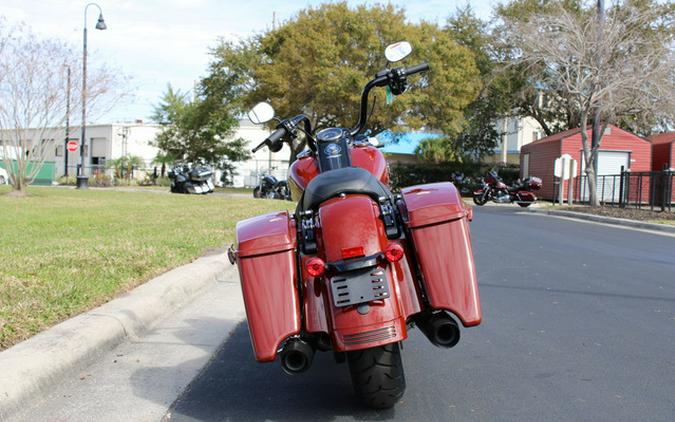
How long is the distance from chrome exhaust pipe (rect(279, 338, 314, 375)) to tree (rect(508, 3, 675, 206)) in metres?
20.5

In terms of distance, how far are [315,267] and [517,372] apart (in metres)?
1.91

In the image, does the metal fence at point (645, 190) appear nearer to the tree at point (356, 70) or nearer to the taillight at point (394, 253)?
the tree at point (356, 70)

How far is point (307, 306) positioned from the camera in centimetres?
337

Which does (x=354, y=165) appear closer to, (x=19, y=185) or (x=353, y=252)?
(x=353, y=252)

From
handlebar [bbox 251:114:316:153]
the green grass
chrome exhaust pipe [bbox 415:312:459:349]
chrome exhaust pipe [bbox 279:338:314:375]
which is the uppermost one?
handlebar [bbox 251:114:316:153]

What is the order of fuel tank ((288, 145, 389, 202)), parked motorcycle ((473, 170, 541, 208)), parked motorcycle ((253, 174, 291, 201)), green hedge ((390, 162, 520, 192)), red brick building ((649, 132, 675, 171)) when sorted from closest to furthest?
fuel tank ((288, 145, 389, 202)) < parked motorcycle ((473, 170, 541, 208)) < parked motorcycle ((253, 174, 291, 201)) < red brick building ((649, 132, 675, 171)) < green hedge ((390, 162, 520, 192))

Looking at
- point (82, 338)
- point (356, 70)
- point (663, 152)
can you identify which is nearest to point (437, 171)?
point (356, 70)

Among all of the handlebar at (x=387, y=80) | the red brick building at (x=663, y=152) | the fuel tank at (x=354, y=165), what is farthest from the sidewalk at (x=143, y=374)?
the red brick building at (x=663, y=152)

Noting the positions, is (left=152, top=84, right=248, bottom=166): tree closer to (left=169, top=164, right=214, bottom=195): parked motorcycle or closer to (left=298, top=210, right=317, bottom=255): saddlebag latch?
(left=169, top=164, right=214, bottom=195): parked motorcycle

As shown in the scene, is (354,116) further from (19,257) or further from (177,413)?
(177,413)

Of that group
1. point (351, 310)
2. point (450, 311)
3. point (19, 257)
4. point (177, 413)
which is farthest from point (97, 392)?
point (19, 257)

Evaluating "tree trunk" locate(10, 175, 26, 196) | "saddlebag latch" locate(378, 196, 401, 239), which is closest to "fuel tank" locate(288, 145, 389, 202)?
"saddlebag latch" locate(378, 196, 401, 239)

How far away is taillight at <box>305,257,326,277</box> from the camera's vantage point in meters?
3.19

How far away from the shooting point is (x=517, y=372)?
4391 mm
